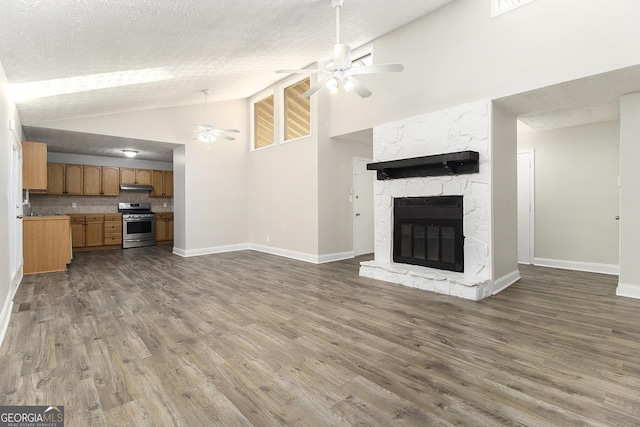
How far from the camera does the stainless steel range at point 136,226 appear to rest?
8.41 meters

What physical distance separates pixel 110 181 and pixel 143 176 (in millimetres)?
820

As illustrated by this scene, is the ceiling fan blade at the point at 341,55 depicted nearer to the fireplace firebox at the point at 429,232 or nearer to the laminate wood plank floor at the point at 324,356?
the fireplace firebox at the point at 429,232

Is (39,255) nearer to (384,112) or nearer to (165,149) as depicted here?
(165,149)

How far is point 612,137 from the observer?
510 cm

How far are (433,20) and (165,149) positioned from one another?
20.7 feet

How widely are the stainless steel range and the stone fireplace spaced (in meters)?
6.66

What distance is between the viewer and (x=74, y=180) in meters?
7.92

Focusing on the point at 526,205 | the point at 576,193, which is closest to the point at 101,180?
the point at 526,205

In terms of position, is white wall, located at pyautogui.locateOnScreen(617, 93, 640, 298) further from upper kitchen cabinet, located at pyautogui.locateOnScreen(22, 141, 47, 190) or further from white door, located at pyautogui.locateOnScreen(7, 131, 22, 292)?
upper kitchen cabinet, located at pyautogui.locateOnScreen(22, 141, 47, 190)

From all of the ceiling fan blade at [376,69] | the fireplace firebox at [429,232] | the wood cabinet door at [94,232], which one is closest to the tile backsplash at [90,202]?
the wood cabinet door at [94,232]

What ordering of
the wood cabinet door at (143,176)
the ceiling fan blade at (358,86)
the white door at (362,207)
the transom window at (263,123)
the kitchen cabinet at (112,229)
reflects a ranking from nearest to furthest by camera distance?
1. the ceiling fan blade at (358,86)
2. the white door at (362,207)
3. the transom window at (263,123)
4. the kitchen cabinet at (112,229)
5. the wood cabinet door at (143,176)

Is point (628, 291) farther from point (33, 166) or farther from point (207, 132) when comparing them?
point (33, 166)
